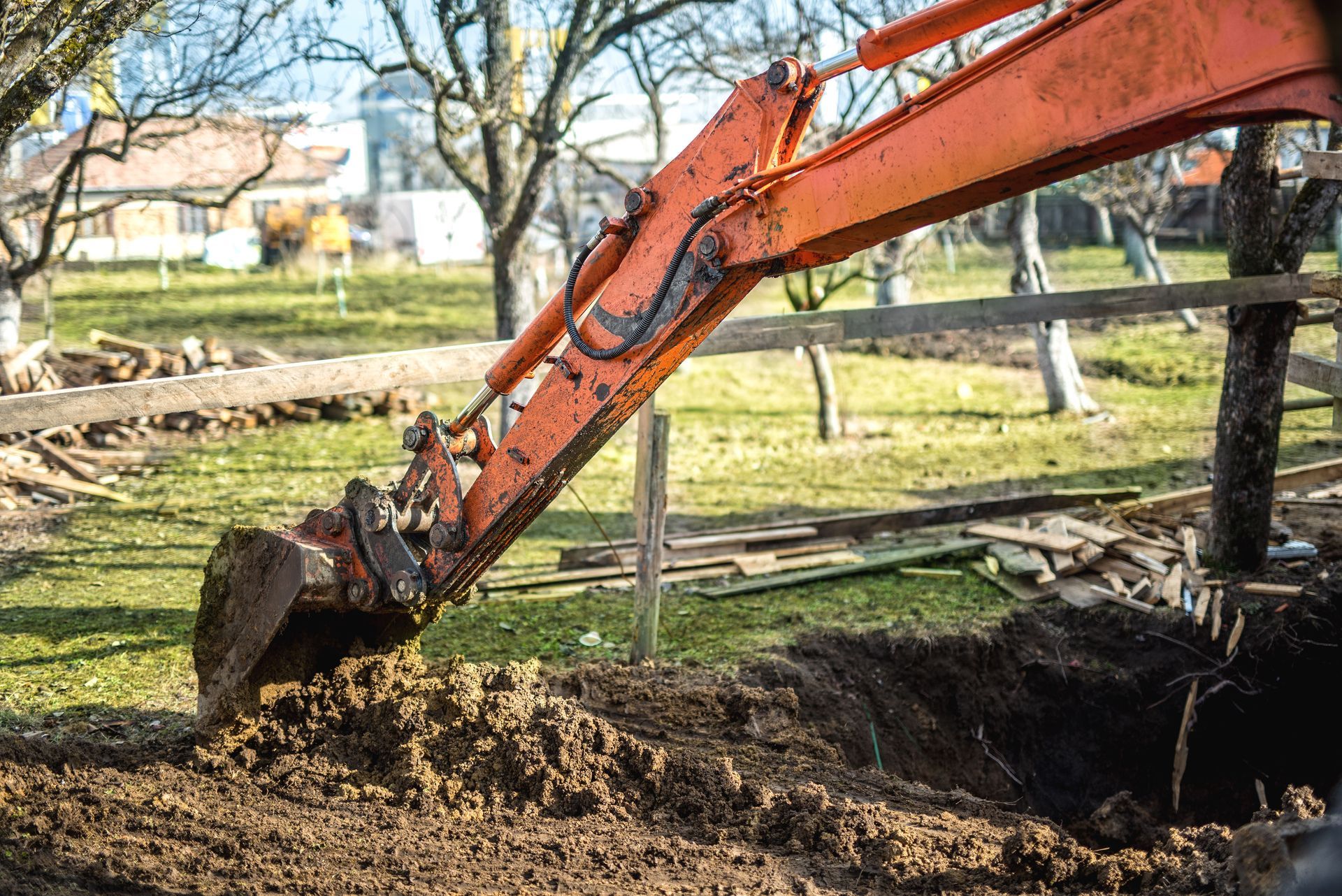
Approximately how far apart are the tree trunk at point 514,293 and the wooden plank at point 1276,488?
5696mm

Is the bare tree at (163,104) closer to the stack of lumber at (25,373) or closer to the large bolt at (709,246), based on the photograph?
the stack of lumber at (25,373)

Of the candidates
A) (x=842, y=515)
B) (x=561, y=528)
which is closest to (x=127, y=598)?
(x=561, y=528)

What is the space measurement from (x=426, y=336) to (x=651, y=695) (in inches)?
624

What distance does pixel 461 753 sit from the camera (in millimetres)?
4441

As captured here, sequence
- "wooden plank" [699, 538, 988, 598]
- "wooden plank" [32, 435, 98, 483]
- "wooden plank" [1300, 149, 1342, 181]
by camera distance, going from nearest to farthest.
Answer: "wooden plank" [1300, 149, 1342, 181], "wooden plank" [699, 538, 988, 598], "wooden plank" [32, 435, 98, 483]

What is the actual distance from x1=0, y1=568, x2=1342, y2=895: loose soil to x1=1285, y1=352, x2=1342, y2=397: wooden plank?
4.17 ft

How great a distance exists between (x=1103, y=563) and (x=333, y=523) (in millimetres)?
5265

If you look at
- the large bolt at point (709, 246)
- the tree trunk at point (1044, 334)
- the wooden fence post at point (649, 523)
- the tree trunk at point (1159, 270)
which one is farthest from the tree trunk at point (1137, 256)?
the large bolt at point (709, 246)

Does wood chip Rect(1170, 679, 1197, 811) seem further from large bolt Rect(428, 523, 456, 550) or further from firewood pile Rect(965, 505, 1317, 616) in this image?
large bolt Rect(428, 523, 456, 550)

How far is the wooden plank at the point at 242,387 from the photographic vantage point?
4.64 meters

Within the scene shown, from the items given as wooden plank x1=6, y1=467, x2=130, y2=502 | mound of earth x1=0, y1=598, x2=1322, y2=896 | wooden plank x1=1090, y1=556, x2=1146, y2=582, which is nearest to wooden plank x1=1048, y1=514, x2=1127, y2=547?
wooden plank x1=1090, y1=556, x2=1146, y2=582

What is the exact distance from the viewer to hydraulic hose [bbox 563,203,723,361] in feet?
12.4

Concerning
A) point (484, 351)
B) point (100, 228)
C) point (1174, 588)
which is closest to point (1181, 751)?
point (1174, 588)

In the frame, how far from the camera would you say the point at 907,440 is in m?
13.1
